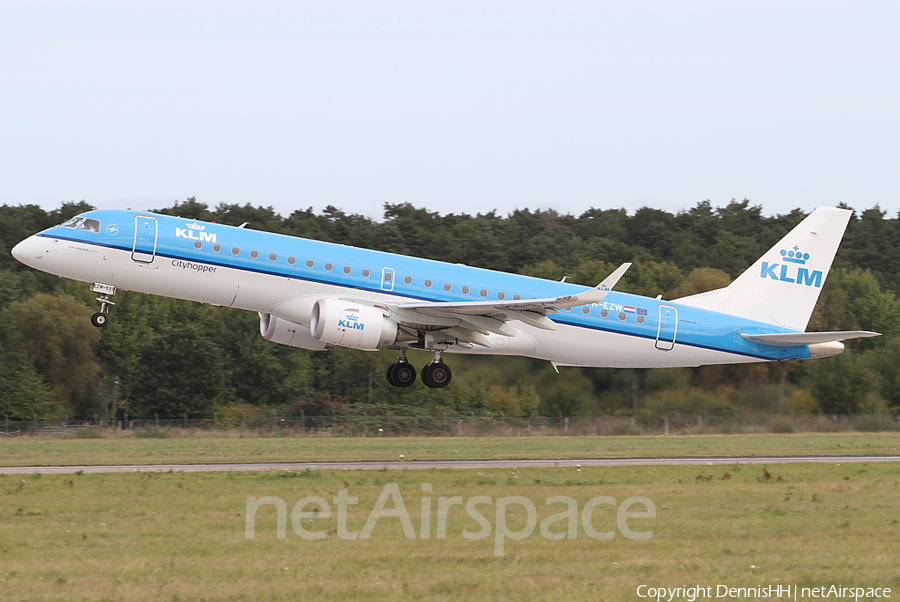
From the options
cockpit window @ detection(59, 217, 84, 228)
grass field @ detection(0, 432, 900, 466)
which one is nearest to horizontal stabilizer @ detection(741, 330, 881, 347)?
grass field @ detection(0, 432, 900, 466)

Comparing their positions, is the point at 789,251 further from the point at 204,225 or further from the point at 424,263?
the point at 204,225

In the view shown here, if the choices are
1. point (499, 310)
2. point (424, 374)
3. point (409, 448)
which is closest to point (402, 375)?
point (424, 374)

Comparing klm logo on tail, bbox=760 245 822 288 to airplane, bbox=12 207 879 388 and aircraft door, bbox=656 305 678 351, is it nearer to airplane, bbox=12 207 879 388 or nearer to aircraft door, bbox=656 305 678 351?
airplane, bbox=12 207 879 388

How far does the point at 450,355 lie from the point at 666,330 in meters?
10.5

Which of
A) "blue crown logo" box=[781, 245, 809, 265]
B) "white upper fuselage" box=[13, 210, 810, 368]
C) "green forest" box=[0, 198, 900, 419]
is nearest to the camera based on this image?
"white upper fuselage" box=[13, 210, 810, 368]

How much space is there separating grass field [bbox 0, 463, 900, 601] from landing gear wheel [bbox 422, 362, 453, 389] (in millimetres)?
6258

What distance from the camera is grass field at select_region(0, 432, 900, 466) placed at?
107 feet

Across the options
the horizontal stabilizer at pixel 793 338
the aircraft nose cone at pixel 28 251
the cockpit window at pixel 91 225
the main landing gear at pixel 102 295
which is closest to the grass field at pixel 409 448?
the horizontal stabilizer at pixel 793 338

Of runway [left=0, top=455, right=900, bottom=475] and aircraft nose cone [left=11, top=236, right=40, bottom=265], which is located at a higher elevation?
aircraft nose cone [left=11, top=236, right=40, bottom=265]

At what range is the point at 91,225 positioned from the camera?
91.2ft

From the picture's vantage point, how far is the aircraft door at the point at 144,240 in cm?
2762

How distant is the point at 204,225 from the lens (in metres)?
28.6

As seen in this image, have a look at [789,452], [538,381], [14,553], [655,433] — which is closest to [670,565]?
[14,553]

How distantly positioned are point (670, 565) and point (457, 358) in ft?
A: 79.5
